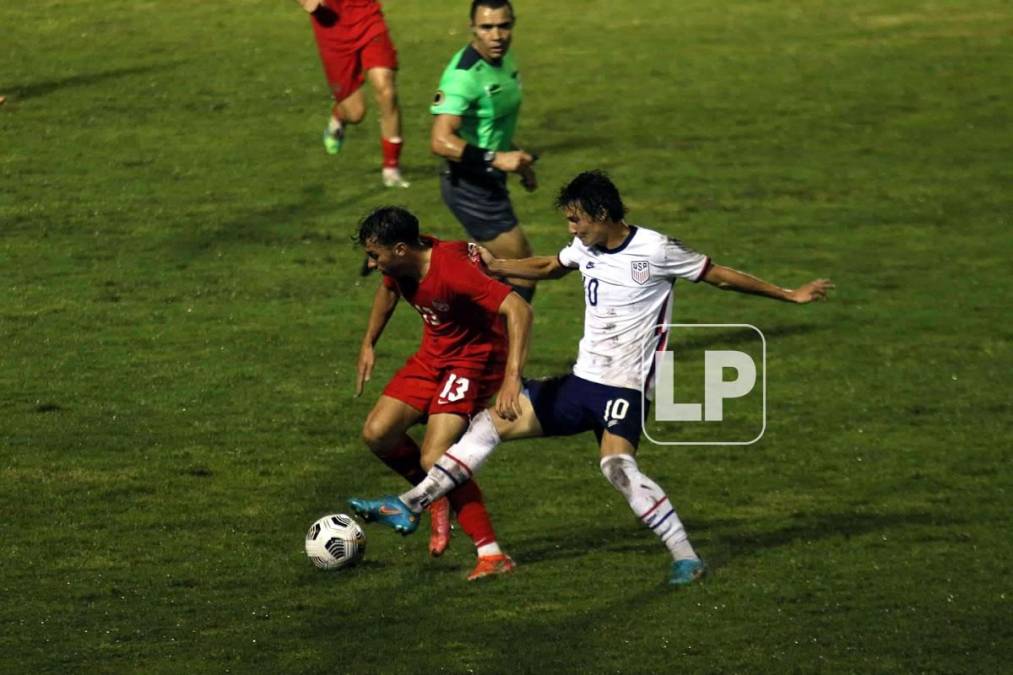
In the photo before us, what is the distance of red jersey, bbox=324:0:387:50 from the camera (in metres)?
19.3

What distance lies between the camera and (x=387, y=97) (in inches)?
740

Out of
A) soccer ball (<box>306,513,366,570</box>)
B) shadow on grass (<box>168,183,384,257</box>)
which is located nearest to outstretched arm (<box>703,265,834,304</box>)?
soccer ball (<box>306,513,366,570</box>)

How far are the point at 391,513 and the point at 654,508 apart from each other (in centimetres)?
134

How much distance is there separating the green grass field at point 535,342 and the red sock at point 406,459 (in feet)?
1.35

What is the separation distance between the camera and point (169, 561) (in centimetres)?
1077

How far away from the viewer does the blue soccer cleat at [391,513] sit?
10.4 m

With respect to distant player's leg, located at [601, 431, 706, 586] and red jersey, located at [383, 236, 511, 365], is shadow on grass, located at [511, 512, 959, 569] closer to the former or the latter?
Result: distant player's leg, located at [601, 431, 706, 586]

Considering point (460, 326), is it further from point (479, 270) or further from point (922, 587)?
point (922, 587)

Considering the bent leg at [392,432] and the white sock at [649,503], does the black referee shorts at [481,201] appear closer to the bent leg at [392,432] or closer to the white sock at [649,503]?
the bent leg at [392,432]

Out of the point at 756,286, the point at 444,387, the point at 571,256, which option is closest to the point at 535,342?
the point at 444,387

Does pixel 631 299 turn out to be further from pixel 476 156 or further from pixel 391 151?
pixel 391 151

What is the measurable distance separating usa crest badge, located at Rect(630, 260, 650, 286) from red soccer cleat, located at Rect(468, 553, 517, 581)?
5.18ft

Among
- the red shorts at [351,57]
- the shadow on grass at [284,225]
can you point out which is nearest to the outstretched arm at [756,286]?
the shadow on grass at [284,225]

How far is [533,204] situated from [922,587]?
9.46 m
